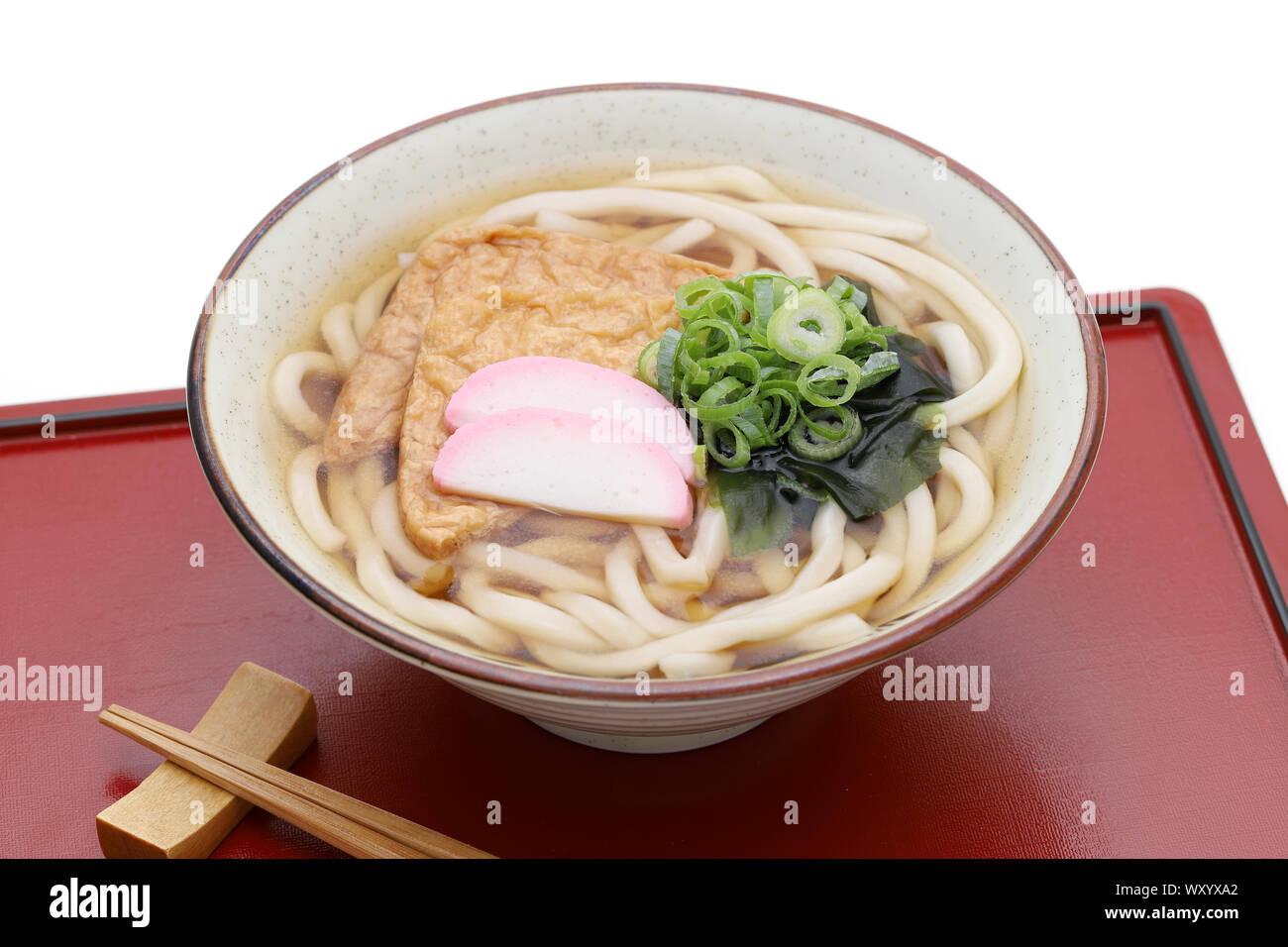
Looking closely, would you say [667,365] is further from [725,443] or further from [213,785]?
[213,785]

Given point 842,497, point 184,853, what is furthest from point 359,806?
point 842,497

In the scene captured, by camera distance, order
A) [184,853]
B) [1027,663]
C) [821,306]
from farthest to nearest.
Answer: [1027,663]
[821,306]
[184,853]

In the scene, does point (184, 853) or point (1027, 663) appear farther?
point (1027, 663)

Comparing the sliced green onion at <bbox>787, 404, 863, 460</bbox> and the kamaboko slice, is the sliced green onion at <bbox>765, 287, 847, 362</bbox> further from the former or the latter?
the kamaboko slice

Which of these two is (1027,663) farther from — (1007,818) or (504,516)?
(504,516)

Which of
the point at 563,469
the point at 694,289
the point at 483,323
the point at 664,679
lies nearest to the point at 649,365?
the point at 694,289

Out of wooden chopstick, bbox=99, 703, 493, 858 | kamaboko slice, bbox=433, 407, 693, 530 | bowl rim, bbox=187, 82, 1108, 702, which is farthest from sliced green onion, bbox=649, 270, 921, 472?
wooden chopstick, bbox=99, 703, 493, 858

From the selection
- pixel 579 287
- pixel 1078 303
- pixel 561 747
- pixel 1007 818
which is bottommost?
pixel 1007 818
